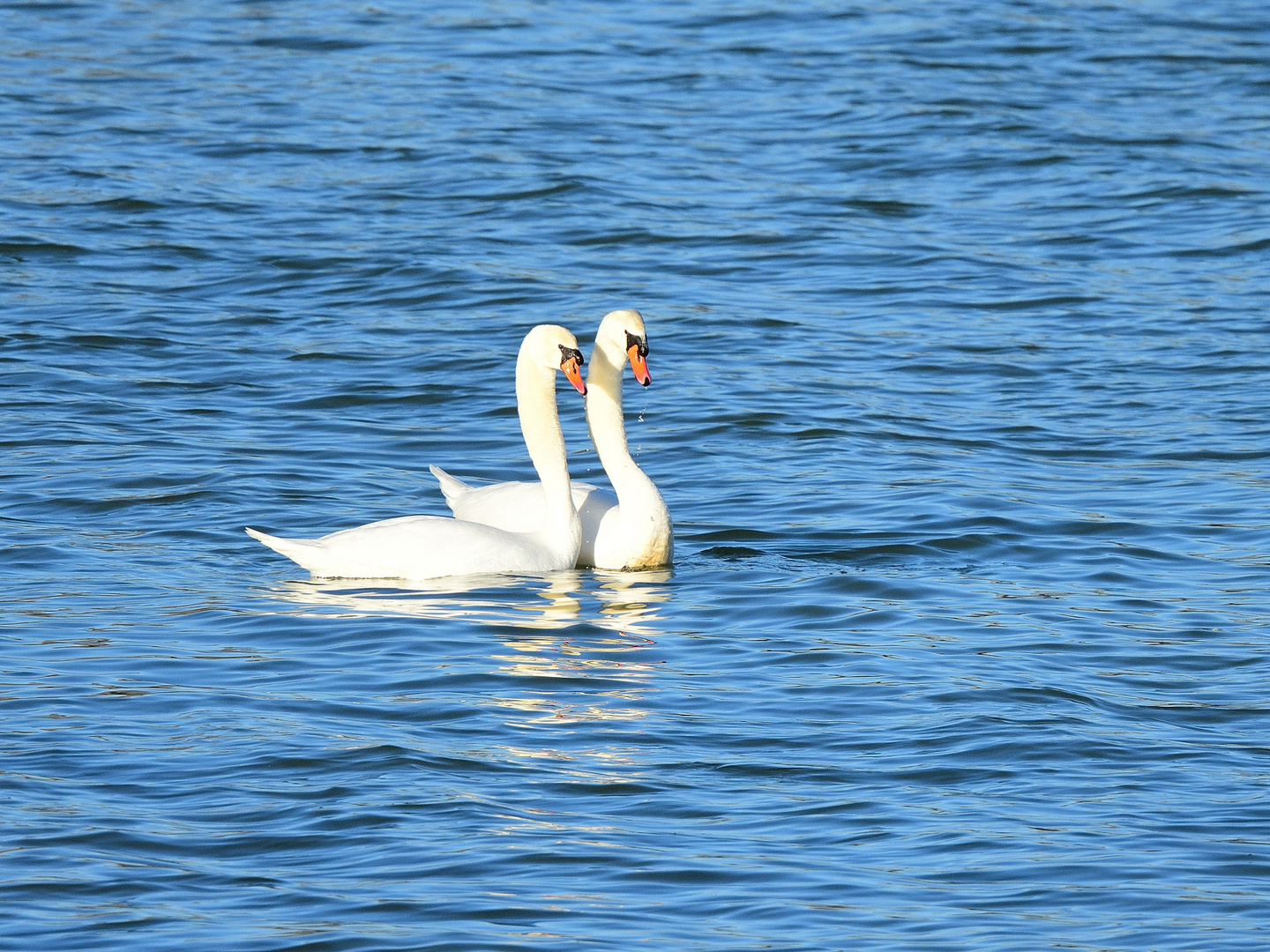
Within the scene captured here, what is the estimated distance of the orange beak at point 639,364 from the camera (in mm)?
10180

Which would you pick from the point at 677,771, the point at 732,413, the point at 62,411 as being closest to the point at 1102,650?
the point at 677,771

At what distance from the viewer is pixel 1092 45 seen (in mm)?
22875

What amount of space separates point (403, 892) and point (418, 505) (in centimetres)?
502

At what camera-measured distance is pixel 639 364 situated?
404 inches

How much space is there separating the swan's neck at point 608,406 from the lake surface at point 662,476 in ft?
1.80

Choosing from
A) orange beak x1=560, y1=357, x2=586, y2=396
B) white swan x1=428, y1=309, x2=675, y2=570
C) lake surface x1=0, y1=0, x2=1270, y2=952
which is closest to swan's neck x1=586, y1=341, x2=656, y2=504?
white swan x1=428, y1=309, x2=675, y2=570

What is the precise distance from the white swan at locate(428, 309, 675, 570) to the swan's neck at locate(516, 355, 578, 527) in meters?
0.13

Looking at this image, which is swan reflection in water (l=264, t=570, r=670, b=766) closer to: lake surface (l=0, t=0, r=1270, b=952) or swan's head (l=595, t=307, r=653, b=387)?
lake surface (l=0, t=0, r=1270, b=952)

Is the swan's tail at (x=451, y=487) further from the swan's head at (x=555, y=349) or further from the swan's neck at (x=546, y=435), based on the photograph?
the swan's head at (x=555, y=349)

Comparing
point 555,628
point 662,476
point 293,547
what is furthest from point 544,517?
point 662,476

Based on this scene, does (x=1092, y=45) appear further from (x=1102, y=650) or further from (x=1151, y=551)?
(x=1102, y=650)

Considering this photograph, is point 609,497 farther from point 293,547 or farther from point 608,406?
point 293,547

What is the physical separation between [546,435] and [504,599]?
1028 millimetres

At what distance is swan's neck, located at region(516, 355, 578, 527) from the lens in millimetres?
10078
